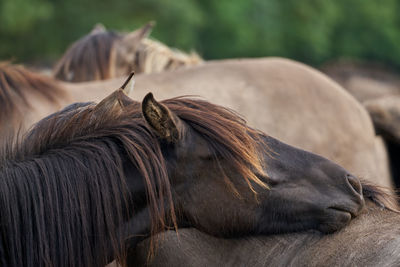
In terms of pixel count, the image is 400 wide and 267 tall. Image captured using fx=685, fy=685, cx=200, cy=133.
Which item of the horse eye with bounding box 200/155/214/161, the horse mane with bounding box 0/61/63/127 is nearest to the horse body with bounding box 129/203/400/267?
the horse eye with bounding box 200/155/214/161

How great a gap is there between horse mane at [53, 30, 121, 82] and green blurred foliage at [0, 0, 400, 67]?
37.1ft

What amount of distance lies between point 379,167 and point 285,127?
0.90 meters

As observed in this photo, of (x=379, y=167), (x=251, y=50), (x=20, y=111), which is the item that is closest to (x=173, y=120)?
(x=20, y=111)

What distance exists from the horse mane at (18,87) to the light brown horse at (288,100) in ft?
0.55

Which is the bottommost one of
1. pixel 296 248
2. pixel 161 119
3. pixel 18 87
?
pixel 296 248

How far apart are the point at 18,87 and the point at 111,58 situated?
1634 mm

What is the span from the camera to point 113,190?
8.27 feet

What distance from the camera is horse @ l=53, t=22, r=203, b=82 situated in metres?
5.86

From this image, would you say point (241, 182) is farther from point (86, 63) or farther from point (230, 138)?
point (86, 63)

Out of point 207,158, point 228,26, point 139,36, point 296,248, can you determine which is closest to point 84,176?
point 207,158

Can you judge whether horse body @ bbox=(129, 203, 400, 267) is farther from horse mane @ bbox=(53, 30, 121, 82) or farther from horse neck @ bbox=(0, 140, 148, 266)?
horse mane @ bbox=(53, 30, 121, 82)

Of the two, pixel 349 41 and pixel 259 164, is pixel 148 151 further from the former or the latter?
pixel 349 41

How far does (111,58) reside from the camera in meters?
5.88

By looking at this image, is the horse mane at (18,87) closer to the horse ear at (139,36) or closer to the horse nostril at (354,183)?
the horse ear at (139,36)
